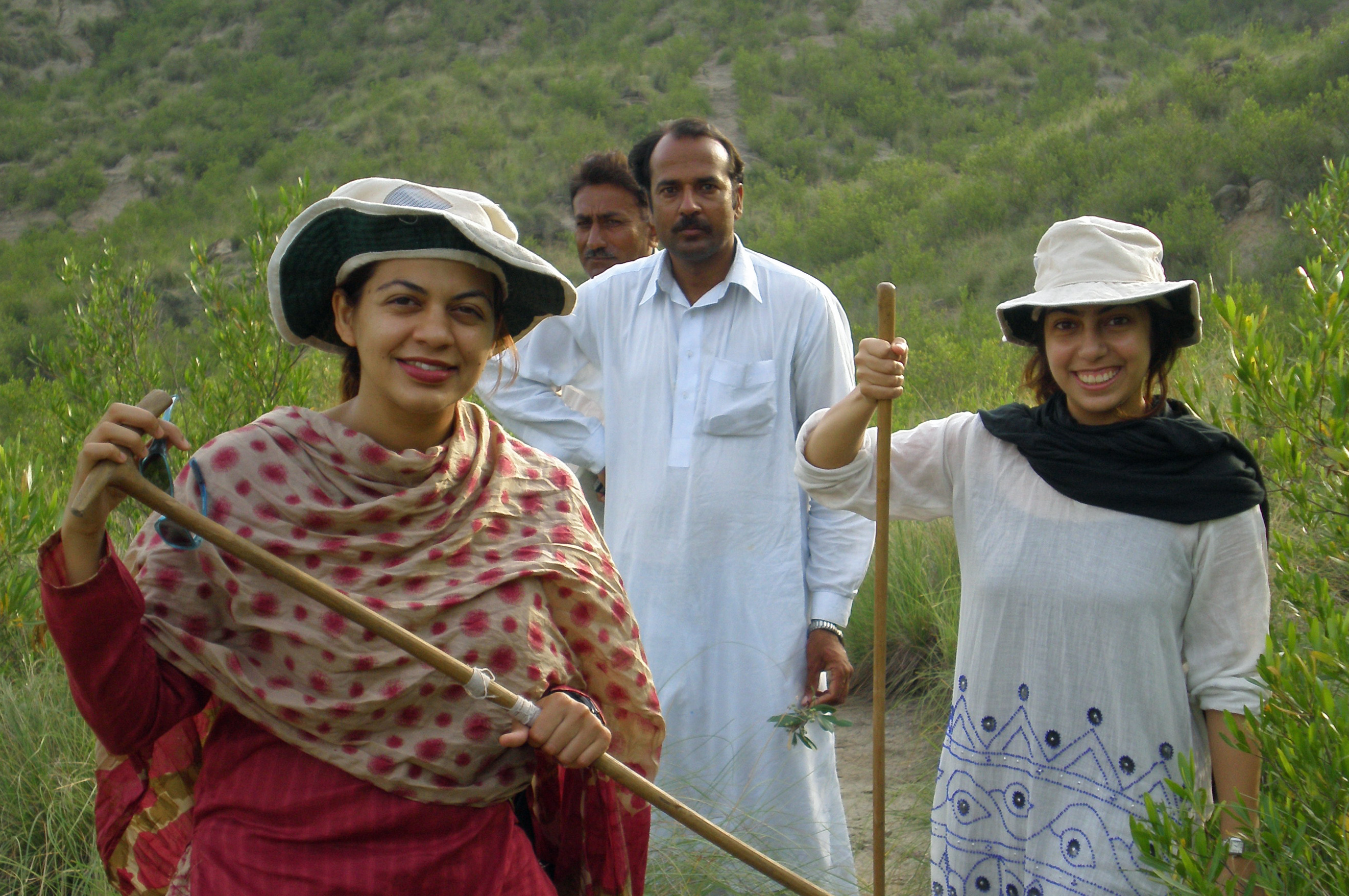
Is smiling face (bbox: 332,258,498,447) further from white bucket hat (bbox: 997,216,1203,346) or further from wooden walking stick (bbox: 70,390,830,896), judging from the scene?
white bucket hat (bbox: 997,216,1203,346)

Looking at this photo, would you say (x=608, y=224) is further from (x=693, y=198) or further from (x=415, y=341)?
(x=415, y=341)

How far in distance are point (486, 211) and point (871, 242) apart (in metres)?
15.2

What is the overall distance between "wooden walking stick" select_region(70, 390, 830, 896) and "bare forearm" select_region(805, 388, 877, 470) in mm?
795

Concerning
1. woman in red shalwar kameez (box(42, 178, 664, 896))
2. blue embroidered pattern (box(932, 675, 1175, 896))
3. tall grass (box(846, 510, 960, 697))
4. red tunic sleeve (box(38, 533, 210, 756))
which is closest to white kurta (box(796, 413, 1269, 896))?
blue embroidered pattern (box(932, 675, 1175, 896))

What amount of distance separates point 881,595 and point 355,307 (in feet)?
3.65

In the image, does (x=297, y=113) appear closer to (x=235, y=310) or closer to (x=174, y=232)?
(x=174, y=232)

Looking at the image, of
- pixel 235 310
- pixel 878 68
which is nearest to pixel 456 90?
pixel 878 68

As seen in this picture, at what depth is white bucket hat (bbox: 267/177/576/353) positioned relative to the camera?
2021mm

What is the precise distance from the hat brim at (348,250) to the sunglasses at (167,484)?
364 millimetres

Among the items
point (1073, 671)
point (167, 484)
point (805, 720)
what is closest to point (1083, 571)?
point (1073, 671)

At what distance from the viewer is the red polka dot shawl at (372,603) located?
6.13ft

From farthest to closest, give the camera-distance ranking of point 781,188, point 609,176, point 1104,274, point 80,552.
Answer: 1. point 781,188
2. point 609,176
3. point 1104,274
4. point 80,552

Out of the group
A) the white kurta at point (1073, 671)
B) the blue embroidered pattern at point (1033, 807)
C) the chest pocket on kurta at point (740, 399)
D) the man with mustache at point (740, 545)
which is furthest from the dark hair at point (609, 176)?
the blue embroidered pattern at point (1033, 807)

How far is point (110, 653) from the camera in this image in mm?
1701
